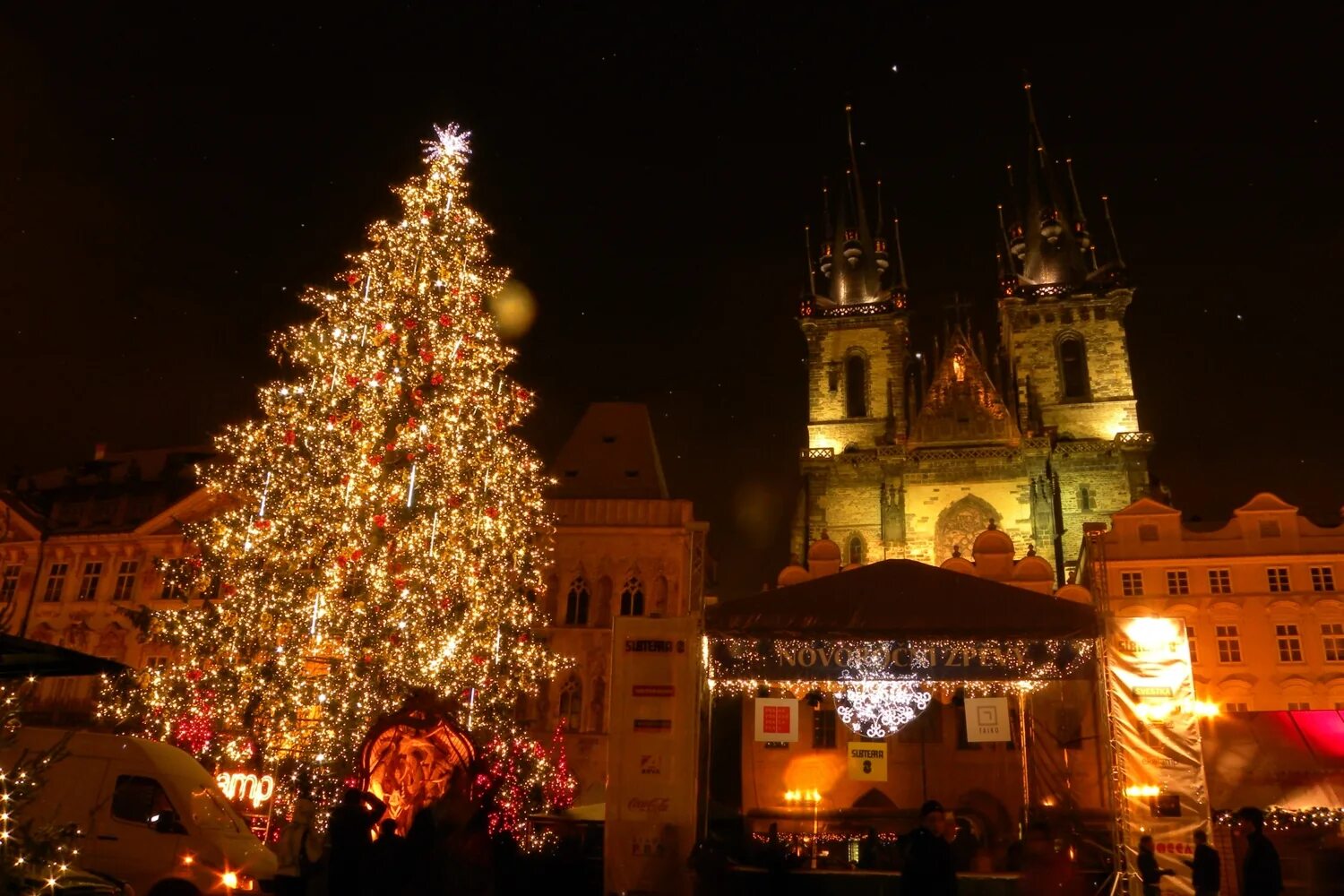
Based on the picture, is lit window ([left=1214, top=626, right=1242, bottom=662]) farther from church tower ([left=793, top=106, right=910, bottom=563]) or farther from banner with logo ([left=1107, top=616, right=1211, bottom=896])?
banner with logo ([left=1107, top=616, right=1211, bottom=896])

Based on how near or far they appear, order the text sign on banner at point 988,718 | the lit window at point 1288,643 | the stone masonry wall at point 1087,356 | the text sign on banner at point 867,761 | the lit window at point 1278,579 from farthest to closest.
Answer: the stone masonry wall at point 1087,356 < the lit window at point 1278,579 < the lit window at point 1288,643 < the text sign on banner at point 867,761 < the text sign on banner at point 988,718

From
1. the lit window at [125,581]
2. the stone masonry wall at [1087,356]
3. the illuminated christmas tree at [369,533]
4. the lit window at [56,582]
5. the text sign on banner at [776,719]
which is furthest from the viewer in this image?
the stone masonry wall at [1087,356]

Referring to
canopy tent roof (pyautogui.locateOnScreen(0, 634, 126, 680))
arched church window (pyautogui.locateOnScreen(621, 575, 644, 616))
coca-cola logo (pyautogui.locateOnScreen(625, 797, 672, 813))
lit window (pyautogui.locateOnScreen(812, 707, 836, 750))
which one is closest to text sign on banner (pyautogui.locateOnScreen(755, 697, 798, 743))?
coca-cola logo (pyautogui.locateOnScreen(625, 797, 672, 813))

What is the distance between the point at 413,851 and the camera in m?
6.67

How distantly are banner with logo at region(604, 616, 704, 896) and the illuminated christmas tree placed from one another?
2.57 meters

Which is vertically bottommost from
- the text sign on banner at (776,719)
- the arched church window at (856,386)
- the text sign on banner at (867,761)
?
the text sign on banner at (867,761)

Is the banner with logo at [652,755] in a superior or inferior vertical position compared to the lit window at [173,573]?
inferior

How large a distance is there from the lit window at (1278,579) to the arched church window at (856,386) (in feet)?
65.9

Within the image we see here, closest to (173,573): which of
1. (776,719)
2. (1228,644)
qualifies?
(776,719)

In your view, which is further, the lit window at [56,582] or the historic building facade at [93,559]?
the lit window at [56,582]

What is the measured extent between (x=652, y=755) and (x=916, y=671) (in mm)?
3691

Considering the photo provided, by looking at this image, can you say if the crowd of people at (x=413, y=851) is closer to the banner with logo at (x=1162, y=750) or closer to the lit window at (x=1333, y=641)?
the banner with logo at (x=1162, y=750)

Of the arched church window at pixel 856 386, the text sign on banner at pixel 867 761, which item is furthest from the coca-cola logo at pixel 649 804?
the arched church window at pixel 856 386

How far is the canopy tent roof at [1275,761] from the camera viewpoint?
15266 millimetres
